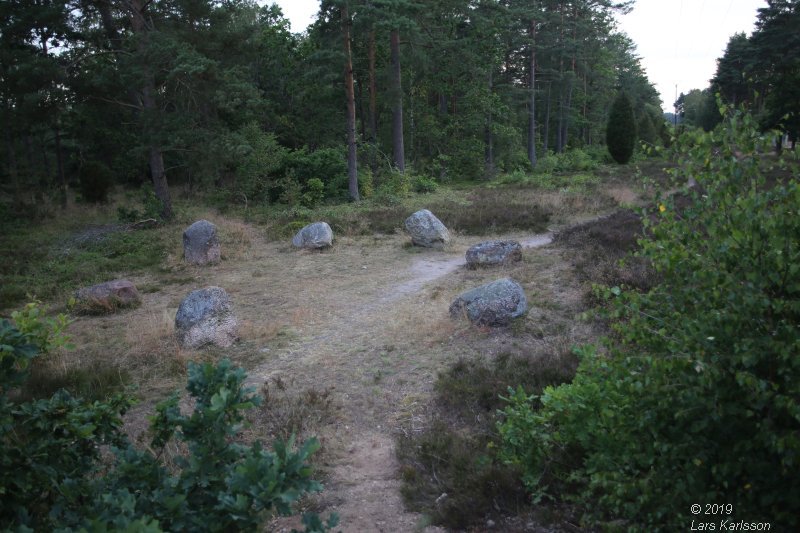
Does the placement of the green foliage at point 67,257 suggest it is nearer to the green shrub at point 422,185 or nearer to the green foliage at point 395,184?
the green foliage at point 395,184

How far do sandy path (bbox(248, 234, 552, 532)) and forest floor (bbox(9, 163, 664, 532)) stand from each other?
2cm

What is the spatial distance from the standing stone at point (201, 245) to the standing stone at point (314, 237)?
6.84 feet

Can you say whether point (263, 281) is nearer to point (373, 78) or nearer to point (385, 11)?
point (385, 11)

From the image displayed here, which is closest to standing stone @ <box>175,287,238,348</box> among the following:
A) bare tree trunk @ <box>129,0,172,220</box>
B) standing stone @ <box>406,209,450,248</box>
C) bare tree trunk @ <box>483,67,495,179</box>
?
standing stone @ <box>406,209,450,248</box>

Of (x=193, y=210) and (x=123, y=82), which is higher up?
(x=123, y=82)

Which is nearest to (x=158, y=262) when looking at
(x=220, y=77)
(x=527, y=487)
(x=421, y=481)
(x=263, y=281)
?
(x=263, y=281)

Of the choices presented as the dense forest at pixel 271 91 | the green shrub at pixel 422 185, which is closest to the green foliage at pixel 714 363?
the dense forest at pixel 271 91

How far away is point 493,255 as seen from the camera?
36.1ft

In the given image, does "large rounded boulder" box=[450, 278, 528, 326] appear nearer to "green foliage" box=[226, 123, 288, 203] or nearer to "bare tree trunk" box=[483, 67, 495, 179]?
"green foliage" box=[226, 123, 288, 203]

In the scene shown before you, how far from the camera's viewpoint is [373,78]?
87.0 ft

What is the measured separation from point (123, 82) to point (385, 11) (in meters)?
8.71

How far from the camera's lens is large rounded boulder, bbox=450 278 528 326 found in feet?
24.8

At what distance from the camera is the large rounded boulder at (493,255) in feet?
35.9

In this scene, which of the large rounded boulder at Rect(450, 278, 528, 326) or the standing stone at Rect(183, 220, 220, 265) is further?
the standing stone at Rect(183, 220, 220, 265)
